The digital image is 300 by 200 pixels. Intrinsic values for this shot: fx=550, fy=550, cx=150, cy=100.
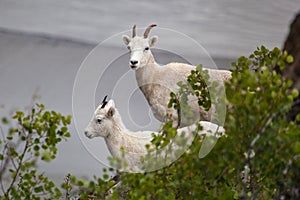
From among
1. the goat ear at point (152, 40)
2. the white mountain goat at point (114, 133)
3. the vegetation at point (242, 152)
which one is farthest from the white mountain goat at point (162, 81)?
the vegetation at point (242, 152)

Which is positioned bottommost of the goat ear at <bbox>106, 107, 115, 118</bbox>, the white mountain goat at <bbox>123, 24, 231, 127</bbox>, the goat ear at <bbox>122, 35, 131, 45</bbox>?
the goat ear at <bbox>106, 107, 115, 118</bbox>

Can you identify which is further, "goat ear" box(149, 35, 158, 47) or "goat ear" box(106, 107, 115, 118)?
"goat ear" box(149, 35, 158, 47)

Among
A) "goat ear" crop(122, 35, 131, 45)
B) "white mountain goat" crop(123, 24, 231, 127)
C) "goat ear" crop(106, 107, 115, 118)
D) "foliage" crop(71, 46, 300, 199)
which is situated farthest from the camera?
"white mountain goat" crop(123, 24, 231, 127)

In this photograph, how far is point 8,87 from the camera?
10.9 ft

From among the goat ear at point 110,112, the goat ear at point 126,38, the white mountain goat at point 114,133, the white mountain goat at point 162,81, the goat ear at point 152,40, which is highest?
the goat ear at point 126,38

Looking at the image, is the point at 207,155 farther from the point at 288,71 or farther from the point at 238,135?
the point at 288,71

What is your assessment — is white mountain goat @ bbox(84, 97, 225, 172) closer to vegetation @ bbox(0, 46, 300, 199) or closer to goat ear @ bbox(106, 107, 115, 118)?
goat ear @ bbox(106, 107, 115, 118)

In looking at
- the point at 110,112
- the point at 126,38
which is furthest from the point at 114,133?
the point at 126,38

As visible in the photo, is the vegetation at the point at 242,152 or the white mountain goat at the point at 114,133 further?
the white mountain goat at the point at 114,133

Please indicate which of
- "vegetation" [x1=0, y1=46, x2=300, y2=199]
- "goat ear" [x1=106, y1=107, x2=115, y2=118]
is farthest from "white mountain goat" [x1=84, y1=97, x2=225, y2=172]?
"vegetation" [x1=0, y1=46, x2=300, y2=199]

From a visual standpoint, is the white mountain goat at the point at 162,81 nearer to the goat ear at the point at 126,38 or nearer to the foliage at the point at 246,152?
the goat ear at the point at 126,38

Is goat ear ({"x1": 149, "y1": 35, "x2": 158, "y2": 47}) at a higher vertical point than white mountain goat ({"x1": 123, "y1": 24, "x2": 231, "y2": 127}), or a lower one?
higher

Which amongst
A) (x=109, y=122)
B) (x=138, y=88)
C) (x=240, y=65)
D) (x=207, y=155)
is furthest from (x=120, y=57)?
Result: (x=207, y=155)

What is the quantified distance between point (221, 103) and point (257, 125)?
0.52 feet
